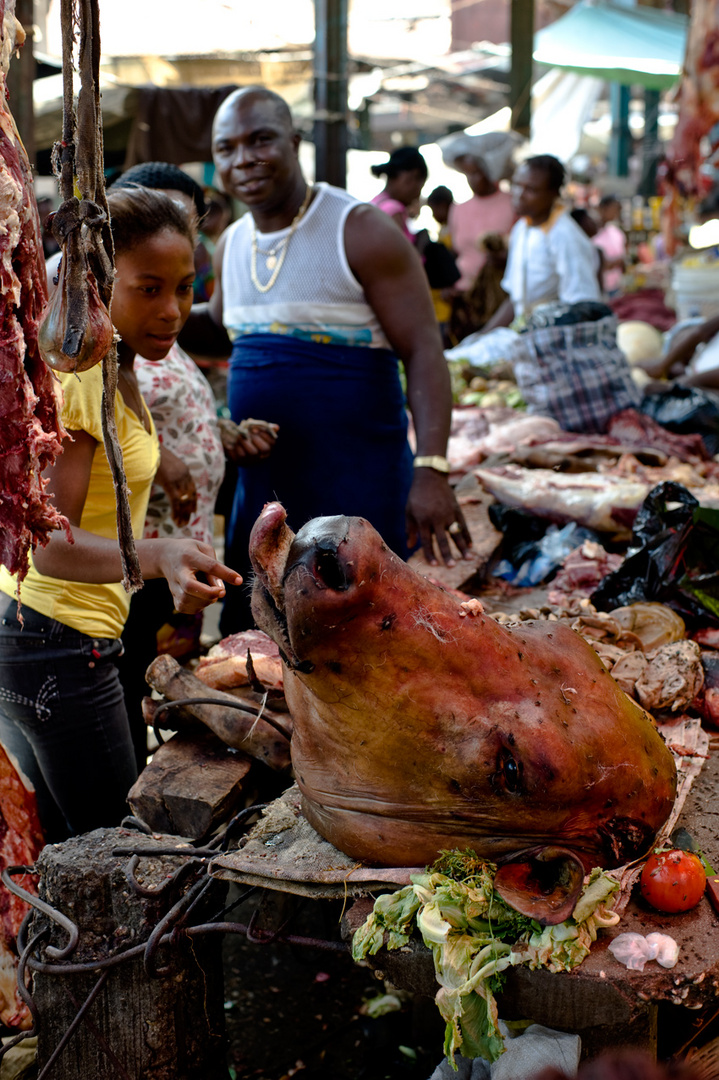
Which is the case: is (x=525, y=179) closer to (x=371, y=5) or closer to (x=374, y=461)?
(x=374, y=461)

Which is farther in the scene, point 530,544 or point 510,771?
point 530,544

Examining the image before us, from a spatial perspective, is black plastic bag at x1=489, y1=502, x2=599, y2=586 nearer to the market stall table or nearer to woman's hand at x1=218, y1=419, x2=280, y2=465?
woman's hand at x1=218, y1=419, x2=280, y2=465

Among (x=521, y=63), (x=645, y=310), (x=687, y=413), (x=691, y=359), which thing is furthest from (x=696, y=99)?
(x=521, y=63)

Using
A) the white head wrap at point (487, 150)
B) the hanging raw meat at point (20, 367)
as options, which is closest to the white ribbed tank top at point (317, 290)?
the hanging raw meat at point (20, 367)

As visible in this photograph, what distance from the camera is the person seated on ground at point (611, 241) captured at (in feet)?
50.0

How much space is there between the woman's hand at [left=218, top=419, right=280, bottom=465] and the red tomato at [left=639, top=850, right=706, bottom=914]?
6.74ft

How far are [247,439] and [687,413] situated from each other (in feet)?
11.1

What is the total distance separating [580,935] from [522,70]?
39.6 feet

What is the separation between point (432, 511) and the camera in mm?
3277

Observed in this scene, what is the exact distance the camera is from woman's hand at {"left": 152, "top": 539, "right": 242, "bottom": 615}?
169cm

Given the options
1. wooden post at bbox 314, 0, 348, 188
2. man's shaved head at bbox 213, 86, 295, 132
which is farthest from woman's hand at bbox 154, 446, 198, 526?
wooden post at bbox 314, 0, 348, 188

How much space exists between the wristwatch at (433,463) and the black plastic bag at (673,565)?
2.23ft

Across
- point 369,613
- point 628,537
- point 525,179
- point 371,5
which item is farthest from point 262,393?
point 371,5

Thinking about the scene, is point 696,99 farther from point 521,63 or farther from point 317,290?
point 521,63
